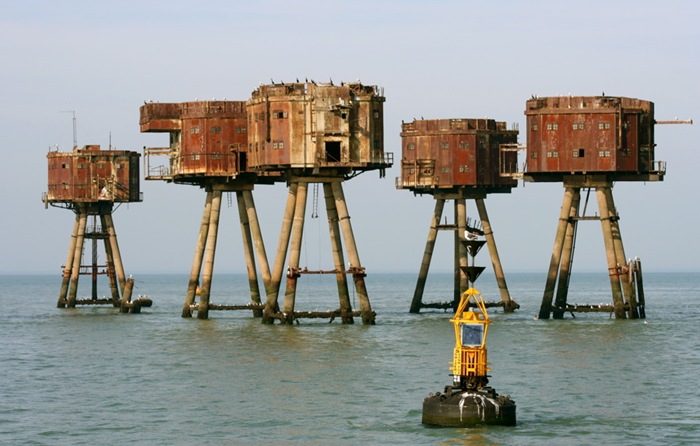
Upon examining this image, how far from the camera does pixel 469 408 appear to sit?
156 feet

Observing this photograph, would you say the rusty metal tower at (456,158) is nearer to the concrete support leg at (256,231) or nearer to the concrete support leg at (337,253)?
the concrete support leg at (256,231)

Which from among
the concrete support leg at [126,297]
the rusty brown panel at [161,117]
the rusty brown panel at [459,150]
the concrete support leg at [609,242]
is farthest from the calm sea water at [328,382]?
the rusty brown panel at [161,117]

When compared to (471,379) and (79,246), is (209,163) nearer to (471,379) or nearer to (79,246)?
(79,246)

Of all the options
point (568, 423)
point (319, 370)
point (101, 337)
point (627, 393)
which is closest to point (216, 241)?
point (101, 337)

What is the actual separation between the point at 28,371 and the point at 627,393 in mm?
28191

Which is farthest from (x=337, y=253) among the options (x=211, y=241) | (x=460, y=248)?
(x=460, y=248)

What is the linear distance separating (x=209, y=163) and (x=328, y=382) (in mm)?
35278

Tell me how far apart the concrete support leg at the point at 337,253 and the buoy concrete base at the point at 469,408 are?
130 ft

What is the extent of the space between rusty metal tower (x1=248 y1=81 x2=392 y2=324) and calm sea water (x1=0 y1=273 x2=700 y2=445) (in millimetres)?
3105

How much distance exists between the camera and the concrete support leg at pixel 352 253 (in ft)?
288

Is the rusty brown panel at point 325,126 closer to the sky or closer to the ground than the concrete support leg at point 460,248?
closer to the sky

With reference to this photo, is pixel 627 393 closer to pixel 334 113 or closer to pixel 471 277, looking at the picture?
pixel 471 277

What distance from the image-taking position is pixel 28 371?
74.4 m

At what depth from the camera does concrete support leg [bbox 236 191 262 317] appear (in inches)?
4038
